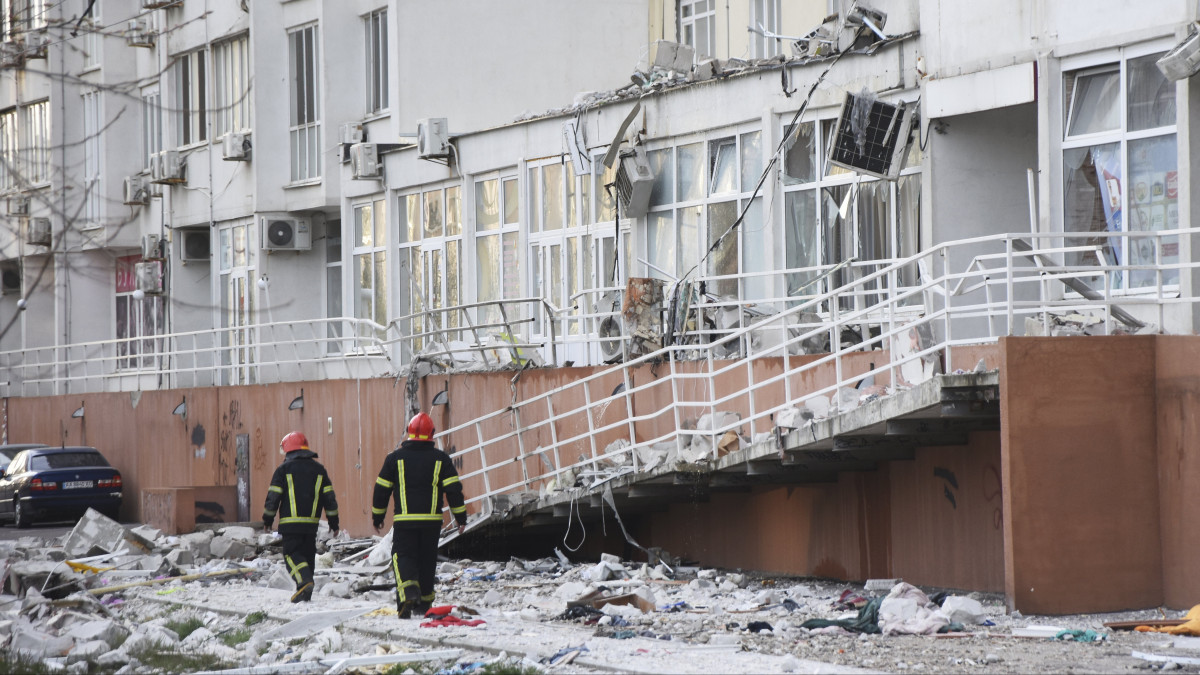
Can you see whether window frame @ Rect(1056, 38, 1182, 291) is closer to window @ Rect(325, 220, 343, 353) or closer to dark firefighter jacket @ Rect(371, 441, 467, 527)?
dark firefighter jacket @ Rect(371, 441, 467, 527)

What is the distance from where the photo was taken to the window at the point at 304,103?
31.2m

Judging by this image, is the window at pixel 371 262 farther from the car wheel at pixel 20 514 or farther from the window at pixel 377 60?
the car wheel at pixel 20 514

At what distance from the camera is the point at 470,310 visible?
26.7 m

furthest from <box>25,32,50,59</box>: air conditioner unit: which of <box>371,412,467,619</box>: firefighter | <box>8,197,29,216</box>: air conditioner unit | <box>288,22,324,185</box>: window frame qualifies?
<box>288,22,324,185</box>: window frame

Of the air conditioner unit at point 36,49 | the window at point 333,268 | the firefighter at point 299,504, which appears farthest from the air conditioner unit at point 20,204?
the window at point 333,268

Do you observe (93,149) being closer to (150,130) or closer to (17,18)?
(150,130)

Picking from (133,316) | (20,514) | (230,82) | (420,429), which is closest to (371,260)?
(230,82)

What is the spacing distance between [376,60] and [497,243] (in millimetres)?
5693

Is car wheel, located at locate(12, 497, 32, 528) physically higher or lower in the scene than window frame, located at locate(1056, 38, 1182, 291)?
lower

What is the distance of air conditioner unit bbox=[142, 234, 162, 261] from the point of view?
35562 mm

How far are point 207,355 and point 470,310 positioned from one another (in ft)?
33.7

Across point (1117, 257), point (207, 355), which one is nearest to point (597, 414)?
point (1117, 257)

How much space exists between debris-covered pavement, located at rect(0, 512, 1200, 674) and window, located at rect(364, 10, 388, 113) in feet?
41.4

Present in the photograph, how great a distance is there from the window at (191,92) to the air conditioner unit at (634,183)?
1409cm
